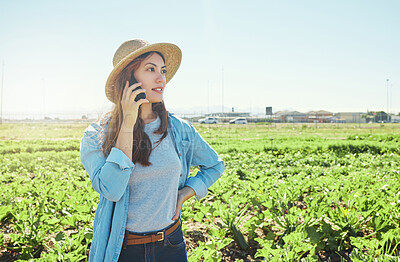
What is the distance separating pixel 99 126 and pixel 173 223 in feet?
2.11

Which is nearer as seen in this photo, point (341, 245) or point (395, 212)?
point (341, 245)

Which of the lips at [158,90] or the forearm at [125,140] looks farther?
the lips at [158,90]

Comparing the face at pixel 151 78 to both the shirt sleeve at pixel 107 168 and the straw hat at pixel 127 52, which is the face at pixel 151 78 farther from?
the shirt sleeve at pixel 107 168

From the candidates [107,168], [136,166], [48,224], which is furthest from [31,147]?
[107,168]

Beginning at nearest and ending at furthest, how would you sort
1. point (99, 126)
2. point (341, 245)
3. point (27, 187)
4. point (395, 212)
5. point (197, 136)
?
point (99, 126) → point (197, 136) → point (341, 245) → point (395, 212) → point (27, 187)

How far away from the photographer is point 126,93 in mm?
1322

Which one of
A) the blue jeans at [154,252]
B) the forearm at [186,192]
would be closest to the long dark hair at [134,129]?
the forearm at [186,192]

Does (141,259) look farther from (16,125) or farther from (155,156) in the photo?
(16,125)

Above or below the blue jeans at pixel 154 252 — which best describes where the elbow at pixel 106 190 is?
above

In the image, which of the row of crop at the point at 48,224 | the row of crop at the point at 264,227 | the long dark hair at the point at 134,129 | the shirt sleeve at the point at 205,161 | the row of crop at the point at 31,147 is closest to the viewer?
the long dark hair at the point at 134,129

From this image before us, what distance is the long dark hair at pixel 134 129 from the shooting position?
1.37 meters

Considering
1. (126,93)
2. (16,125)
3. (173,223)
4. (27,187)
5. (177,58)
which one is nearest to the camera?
(126,93)

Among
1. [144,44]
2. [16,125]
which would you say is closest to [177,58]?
[144,44]

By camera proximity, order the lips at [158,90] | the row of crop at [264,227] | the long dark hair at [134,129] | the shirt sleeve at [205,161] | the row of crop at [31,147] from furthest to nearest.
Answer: the row of crop at [31,147], the row of crop at [264,227], the shirt sleeve at [205,161], the lips at [158,90], the long dark hair at [134,129]
